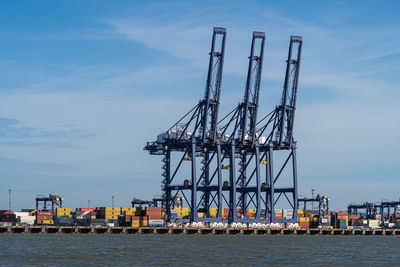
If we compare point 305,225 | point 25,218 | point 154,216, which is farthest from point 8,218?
point 305,225

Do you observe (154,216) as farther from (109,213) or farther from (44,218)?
(44,218)

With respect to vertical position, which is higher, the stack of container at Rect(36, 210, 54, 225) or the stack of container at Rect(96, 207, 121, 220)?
the stack of container at Rect(96, 207, 121, 220)

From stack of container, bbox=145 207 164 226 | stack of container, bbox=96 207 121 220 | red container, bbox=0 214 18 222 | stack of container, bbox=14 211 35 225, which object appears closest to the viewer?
stack of container, bbox=145 207 164 226

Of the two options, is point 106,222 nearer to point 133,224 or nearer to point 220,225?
point 133,224

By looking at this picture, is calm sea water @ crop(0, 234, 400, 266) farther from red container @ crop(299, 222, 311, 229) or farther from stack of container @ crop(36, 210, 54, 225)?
red container @ crop(299, 222, 311, 229)

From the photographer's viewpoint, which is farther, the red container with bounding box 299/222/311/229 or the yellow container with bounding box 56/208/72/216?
the red container with bounding box 299/222/311/229

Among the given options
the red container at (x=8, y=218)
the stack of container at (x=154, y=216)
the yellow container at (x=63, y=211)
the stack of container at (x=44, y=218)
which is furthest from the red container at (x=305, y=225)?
the red container at (x=8, y=218)

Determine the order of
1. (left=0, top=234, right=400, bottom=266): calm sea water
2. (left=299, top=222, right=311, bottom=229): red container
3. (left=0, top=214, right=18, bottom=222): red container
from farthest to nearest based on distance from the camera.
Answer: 1. (left=299, top=222, right=311, bottom=229): red container
2. (left=0, top=214, right=18, bottom=222): red container
3. (left=0, top=234, right=400, bottom=266): calm sea water

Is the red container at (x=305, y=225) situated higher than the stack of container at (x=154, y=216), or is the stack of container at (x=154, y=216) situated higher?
the stack of container at (x=154, y=216)

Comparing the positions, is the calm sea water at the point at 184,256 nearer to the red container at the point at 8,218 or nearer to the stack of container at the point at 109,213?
the stack of container at the point at 109,213

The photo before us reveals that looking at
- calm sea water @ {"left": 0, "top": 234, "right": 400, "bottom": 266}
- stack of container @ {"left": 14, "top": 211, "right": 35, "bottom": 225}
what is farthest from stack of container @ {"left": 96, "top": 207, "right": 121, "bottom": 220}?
calm sea water @ {"left": 0, "top": 234, "right": 400, "bottom": 266}

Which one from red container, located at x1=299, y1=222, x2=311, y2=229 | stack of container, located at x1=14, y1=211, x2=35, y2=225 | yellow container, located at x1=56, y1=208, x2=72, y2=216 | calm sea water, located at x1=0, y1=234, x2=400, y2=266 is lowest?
stack of container, located at x1=14, y1=211, x2=35, y2=225

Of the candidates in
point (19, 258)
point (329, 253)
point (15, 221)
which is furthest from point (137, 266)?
point (15, 221)

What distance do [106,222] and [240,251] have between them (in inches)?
2003
